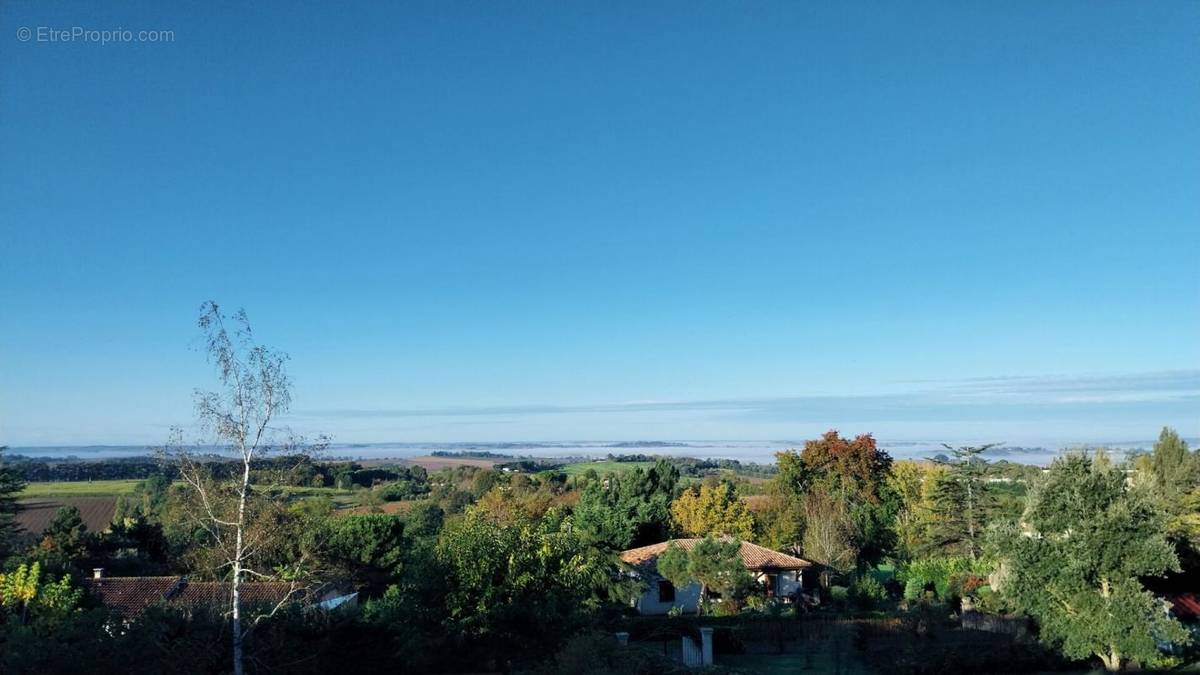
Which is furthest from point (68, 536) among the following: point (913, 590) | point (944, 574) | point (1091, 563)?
point (1091, 563)

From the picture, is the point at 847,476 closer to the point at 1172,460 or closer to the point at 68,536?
the point at 1172,460

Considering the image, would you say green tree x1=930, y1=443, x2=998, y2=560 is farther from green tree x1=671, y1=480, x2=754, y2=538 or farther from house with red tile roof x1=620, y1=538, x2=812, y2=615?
house with red tile roof x1=620, y1=538, x2=812, y2=615

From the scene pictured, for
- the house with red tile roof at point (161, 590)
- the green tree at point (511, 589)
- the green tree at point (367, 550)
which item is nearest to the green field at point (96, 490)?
the green tree at point (367, 550)

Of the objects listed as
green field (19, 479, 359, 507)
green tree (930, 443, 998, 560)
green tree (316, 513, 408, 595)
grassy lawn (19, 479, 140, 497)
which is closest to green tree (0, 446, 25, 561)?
green tree (316, 513, 408, 595)

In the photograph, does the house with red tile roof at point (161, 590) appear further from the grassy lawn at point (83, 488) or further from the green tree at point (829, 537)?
the grassy lawn at point (83, 488)

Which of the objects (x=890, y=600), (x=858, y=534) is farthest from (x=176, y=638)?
(x=858, y=534)

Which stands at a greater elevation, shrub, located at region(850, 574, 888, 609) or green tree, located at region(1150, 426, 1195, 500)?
green tree, located at region(1150, 426, 1195, 500)
